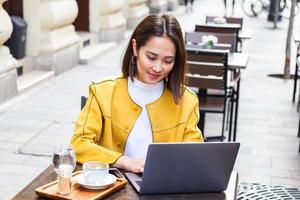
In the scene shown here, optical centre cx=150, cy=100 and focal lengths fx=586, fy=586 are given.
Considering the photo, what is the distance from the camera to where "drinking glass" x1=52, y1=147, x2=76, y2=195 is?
227cm

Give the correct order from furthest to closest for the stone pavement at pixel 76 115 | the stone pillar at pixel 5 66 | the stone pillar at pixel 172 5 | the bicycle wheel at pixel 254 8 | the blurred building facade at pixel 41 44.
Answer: the stone pillar at pixel 172 5 → the bicycle wheel at pixel 254 8 → the blurred building facade at pixel 41 44 → the stone pillar at pixel 5 66 → the stone pavement at pixel 76 115

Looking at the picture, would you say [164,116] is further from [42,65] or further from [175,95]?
[42,65]

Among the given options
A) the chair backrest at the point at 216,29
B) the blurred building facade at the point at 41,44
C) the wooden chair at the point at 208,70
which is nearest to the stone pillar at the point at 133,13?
the blurred building facade at the point at 41,44

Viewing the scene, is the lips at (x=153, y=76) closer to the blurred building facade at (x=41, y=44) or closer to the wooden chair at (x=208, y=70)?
the wooden chair at (x=208, y=70)

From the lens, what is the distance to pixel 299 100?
755 centimetres

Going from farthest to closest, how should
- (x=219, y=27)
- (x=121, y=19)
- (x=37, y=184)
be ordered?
(x=121, y=19), (x=219, y=27), (x=37, y=184)

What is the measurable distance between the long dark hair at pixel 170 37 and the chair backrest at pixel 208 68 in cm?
269

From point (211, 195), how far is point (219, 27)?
5.41m

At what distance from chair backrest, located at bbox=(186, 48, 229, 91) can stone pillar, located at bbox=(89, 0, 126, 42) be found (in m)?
6.31

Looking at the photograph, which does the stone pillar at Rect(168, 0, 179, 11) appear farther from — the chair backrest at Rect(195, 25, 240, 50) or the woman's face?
the woman's face

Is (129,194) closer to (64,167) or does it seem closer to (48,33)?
(64,167)

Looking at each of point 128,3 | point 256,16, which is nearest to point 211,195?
point 128,3

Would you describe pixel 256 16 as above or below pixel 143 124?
below

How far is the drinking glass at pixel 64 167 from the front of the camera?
7.46ft
